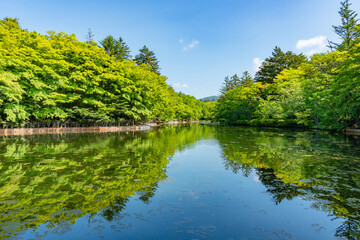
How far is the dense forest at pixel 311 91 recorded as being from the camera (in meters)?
21.1

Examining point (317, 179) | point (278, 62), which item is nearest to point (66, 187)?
point (317, 179)

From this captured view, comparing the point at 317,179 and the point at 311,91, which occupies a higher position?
the point at 311,91

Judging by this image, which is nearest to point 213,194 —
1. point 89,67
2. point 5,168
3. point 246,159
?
point 246,159

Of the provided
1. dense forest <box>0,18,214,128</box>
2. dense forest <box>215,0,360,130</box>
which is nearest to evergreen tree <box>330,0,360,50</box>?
dense forest <box>215,0,360,130</box>

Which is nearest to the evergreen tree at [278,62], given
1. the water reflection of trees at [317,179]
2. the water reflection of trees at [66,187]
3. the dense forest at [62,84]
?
the dense forest at [62,84]

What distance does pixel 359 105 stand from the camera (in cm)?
2030

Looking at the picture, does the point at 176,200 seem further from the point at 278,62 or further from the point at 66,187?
the point at 278,62

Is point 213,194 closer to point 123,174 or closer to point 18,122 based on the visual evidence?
point 123,174

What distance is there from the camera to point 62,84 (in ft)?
78.9

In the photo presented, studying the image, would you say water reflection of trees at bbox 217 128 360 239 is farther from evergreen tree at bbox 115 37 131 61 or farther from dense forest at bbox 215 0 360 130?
evergreen tree at bbox 115 37 131 61

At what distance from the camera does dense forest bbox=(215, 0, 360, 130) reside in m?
21.1

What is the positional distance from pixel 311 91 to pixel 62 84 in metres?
35.4

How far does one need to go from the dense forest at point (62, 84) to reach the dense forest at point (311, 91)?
24.2m

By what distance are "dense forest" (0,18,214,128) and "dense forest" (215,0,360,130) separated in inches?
951
